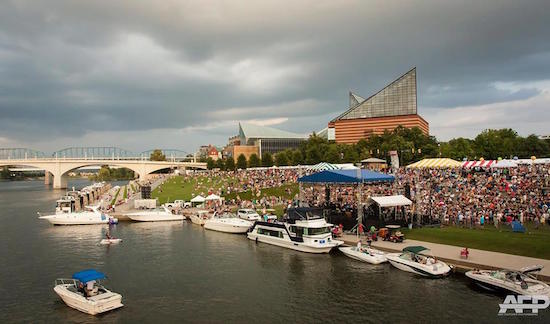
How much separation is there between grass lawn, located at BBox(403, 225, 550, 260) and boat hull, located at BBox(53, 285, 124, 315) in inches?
953

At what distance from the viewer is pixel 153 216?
54.9 meters

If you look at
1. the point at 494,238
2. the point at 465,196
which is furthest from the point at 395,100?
the point at 494,238

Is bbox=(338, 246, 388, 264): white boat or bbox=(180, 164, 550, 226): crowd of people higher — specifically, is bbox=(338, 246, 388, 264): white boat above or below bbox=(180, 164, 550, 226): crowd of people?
below

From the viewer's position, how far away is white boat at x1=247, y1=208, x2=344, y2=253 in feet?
112

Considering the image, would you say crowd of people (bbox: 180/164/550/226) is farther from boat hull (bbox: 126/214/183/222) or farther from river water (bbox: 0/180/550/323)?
river water (bbox: 0/180/550/323)

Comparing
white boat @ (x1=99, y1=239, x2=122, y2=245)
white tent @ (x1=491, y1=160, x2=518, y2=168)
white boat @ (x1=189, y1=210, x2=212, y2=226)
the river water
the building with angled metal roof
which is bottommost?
the river water

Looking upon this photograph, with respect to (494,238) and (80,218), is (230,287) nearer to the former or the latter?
(494,238)

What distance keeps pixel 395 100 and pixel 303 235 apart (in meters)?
131

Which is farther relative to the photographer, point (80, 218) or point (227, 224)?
point (80, 218)

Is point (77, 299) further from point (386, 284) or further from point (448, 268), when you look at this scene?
point (448, 268)

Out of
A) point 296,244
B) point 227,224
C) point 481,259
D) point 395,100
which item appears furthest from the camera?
point 395,100

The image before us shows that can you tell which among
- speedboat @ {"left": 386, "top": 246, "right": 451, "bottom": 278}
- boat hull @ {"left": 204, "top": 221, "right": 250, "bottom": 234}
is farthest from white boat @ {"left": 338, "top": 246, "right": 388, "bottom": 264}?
boat hull @ {"left": 204, "top": 221, "right": 250, "bottom": 234}

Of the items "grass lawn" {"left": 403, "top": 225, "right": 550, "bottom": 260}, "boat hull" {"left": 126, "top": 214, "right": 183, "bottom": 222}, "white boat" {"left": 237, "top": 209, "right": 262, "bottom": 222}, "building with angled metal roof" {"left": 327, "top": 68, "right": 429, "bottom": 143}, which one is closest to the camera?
"grass lawn" {"left": 403, "top": 225, "right": 550, "bottom": 260}

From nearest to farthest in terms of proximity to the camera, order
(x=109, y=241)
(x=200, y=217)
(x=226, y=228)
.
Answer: (x=109, y=241) < (x=226, y=228) < (x=200, y=217)
